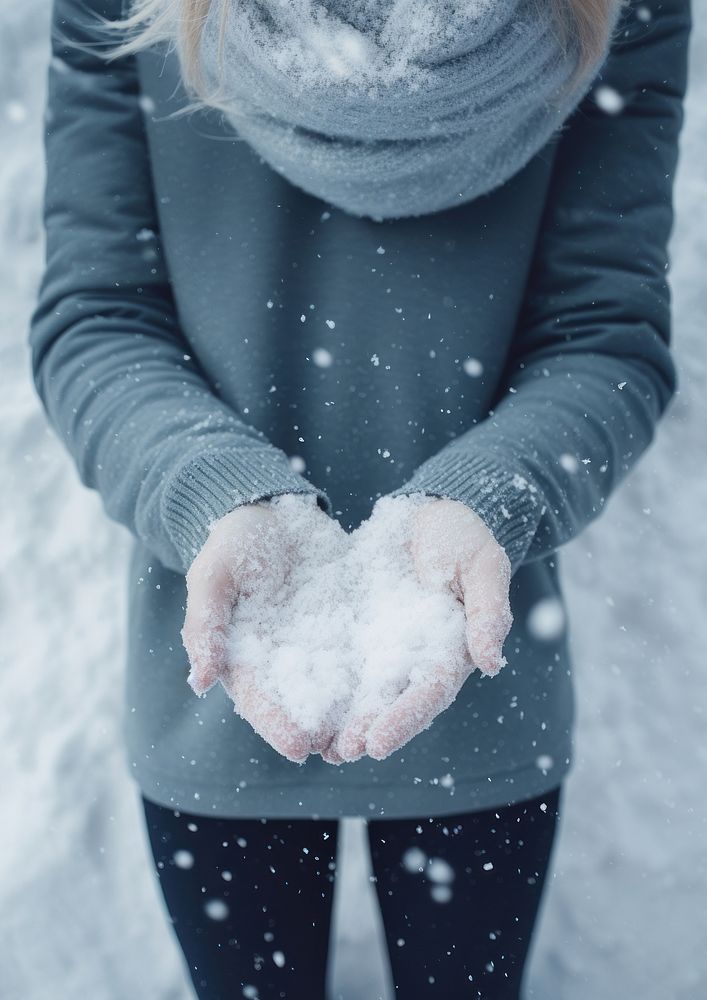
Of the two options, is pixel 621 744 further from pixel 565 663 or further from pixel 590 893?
pixel 565 663

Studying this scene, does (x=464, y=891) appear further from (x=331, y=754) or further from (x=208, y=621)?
(x=208, y=621)

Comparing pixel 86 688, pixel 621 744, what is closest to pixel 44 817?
pixel 86 688

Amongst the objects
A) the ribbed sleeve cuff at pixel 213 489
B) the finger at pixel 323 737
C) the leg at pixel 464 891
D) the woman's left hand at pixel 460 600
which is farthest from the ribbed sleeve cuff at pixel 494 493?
the leg at pixel 464 891

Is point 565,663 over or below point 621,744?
over

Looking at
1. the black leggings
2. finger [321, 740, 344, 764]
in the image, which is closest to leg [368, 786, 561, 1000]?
the black leggings

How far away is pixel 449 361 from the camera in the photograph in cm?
97

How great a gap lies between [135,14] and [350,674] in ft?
2.34

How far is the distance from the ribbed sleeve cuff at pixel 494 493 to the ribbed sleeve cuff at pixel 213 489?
0.39 ft

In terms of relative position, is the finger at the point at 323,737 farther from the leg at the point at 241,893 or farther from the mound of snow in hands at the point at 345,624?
the leg at the point at 241,893

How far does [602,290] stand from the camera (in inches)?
38.1

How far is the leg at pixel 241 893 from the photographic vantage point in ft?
3.24

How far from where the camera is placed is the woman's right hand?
74 centimetres

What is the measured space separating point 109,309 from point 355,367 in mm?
279

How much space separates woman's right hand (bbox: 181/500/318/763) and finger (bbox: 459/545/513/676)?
0.53 feet
